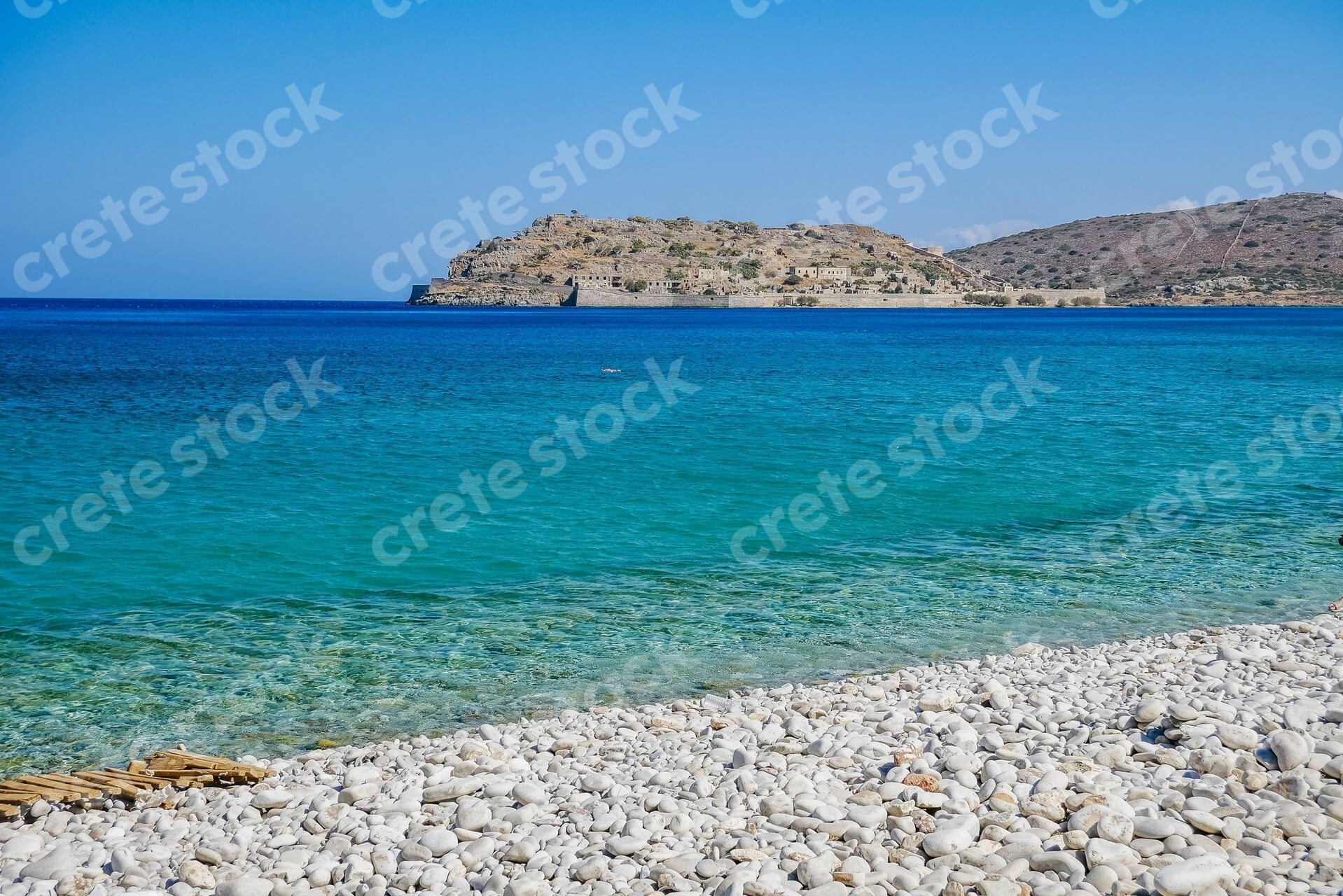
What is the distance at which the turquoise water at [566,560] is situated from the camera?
859 cm

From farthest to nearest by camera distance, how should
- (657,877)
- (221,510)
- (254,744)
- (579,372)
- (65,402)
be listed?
(579,372) → (65,402) → (221,510) → (254,744) → (657,877)

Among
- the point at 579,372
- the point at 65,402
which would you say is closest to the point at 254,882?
the point at 65,402

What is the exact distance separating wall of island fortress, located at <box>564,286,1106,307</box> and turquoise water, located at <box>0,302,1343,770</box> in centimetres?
13778

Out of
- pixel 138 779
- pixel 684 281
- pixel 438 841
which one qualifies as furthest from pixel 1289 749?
pixel 684 281

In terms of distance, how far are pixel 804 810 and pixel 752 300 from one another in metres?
166

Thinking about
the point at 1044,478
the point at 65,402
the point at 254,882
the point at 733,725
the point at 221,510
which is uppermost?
the point at 65,402

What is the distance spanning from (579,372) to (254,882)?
39.4m

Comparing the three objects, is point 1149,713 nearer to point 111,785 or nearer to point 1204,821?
point 1204,821

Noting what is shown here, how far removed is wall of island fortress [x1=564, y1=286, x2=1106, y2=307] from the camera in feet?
552

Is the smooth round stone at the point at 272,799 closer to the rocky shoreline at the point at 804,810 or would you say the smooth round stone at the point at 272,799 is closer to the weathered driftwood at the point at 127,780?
the rocky shoreline at the point at 804,810

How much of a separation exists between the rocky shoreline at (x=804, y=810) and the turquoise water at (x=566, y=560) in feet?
5.62

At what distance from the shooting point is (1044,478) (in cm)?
1836

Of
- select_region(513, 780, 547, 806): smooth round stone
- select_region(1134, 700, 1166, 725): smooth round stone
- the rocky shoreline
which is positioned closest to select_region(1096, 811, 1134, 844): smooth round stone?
the rocky shoreline

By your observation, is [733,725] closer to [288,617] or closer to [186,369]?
[288,617]
